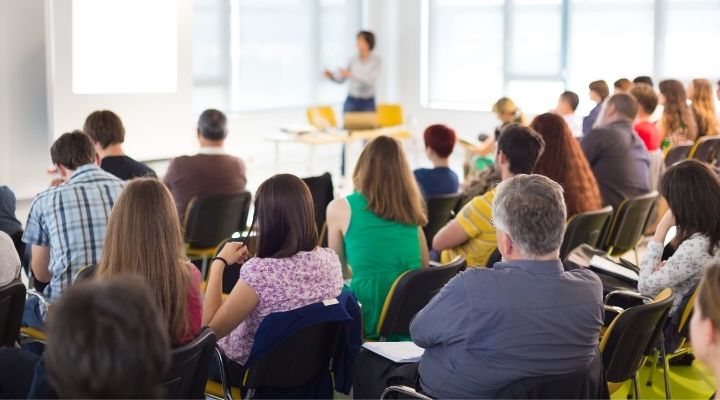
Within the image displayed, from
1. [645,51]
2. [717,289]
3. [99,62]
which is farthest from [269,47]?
[717,289]

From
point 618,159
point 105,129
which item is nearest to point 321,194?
point 105,129

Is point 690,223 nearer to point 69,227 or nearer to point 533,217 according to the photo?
point 533,217

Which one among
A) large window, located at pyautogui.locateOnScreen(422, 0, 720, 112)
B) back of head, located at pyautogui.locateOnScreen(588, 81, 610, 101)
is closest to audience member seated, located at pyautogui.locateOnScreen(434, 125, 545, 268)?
back of head, located at pyautogui.locateOnScreen(588, 81, 610, 101)

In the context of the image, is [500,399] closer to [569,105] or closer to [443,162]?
[443,162]

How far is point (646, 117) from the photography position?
725cm

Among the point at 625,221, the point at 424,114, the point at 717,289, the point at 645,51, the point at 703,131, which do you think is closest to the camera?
the point at 717,289

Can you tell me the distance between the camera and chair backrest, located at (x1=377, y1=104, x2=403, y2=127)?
35.1 ft

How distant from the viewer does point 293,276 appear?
3006 millimetres

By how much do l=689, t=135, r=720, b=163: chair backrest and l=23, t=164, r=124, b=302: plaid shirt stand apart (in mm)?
4975

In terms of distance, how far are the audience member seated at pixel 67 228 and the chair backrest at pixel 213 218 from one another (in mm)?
1304

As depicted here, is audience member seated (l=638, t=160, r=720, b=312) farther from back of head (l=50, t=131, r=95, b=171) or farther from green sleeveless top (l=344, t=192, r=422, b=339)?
back of head (l=50, t=131, r=95, b=171)

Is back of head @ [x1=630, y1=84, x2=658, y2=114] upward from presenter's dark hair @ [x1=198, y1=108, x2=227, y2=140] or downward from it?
upward

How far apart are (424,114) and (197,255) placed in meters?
8.36

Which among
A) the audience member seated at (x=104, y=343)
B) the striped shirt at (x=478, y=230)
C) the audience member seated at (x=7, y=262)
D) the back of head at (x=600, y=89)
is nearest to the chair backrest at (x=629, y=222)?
the striped shirt at (x=478, y=230)
